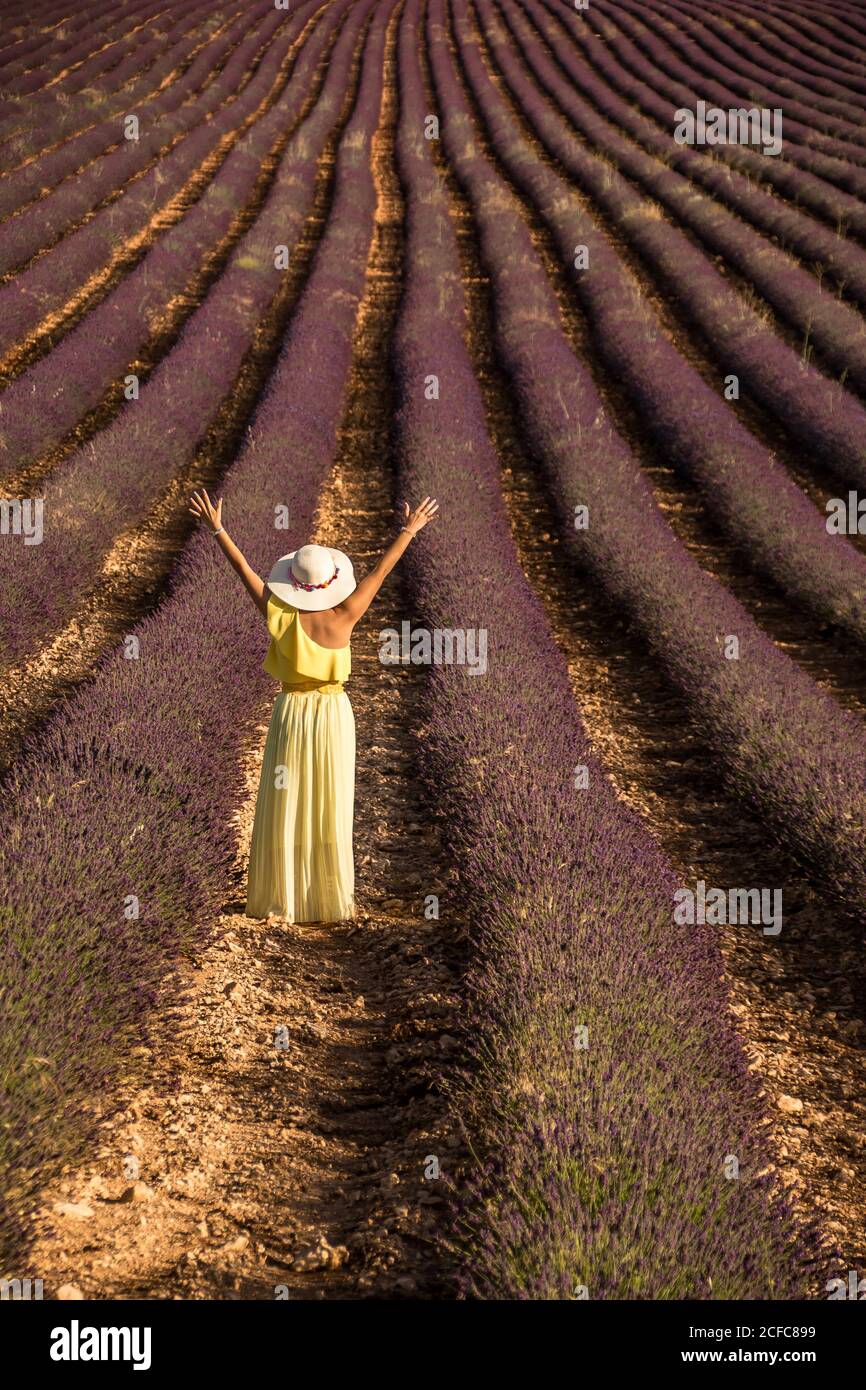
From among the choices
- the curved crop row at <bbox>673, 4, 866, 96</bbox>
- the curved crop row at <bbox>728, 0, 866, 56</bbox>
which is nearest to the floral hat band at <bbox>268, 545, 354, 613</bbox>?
the curved crop row at <bbox>673, 4, 866, 96</bbox>

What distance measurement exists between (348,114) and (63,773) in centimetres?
2174

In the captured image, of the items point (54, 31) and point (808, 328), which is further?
point (54, 31)

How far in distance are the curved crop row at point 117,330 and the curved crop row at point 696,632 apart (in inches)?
144

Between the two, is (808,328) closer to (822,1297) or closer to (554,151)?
(554,151)

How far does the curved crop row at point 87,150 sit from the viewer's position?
49.4 ft

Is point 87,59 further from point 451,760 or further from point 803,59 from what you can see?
point 451,760

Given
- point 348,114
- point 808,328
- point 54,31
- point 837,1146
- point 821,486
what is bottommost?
point 837,1146

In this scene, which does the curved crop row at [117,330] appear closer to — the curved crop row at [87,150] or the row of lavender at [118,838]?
the curved crop row at [87,150]

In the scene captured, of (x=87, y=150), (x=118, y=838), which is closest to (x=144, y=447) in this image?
(x=118, y=838)

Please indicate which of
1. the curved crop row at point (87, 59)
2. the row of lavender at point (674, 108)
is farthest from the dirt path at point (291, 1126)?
the curved crop row at point (87, 59)

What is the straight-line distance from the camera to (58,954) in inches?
110

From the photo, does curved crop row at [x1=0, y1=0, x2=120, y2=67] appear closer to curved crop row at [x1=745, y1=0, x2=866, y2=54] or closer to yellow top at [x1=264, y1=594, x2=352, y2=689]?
curved crop row at [x1=745, y1=0, x2=866, y2=54]

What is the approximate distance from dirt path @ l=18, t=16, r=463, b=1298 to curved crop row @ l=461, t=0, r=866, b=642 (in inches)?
144

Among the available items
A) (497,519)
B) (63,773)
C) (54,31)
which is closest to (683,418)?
(497,519)
